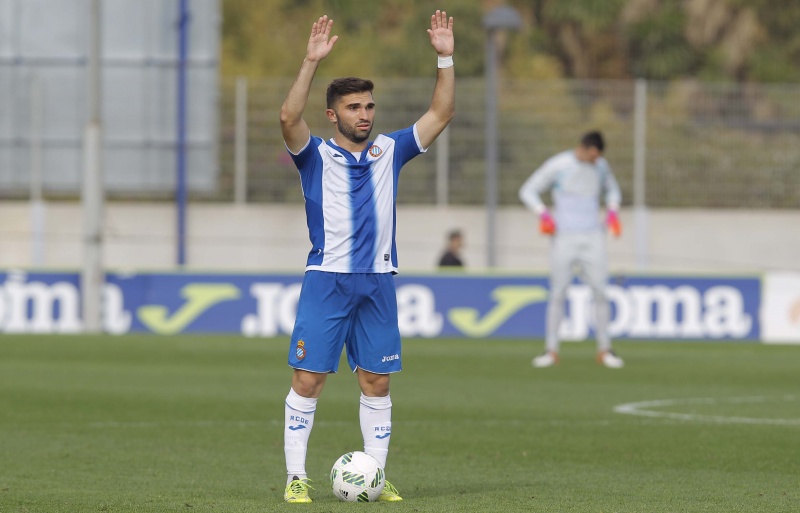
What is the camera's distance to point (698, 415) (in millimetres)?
12203

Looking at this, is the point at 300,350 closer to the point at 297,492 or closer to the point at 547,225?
the point at 297,492

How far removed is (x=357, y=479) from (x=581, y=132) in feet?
61.4

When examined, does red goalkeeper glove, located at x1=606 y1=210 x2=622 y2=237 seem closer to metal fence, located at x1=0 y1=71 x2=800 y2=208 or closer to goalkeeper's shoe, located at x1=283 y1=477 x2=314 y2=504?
metal fence, located at x1=0 y1=71 x2=800 y2=208

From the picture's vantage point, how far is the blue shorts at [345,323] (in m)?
7.64

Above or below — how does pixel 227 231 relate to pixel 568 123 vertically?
below

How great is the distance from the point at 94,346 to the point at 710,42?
27.6 meters

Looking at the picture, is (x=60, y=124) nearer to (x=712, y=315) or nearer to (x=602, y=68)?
(x=712, y=315)

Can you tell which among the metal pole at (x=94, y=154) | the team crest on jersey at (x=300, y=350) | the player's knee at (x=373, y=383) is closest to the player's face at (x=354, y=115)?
the team crest on jersey at (x=300, y=350)

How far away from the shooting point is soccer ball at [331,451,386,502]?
24.7 ft

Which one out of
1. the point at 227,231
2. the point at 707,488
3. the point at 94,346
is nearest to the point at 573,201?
the point at 94,346

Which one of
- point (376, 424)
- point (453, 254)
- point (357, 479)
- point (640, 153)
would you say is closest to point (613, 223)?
point (453, 254)

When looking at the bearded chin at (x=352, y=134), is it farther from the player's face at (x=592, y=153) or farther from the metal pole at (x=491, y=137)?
the metal pole at (x=491, y=137)

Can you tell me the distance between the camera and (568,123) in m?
26.1

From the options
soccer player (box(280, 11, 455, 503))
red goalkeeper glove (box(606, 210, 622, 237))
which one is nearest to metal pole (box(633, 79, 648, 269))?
red goalkeeper glove (box(606, 210, 622, 237))
